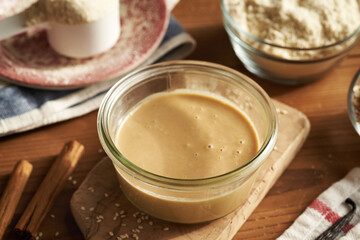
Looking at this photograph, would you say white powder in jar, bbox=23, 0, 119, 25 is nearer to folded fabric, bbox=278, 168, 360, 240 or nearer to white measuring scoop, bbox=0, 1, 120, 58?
white measuring scoop, bbox=0, 1, 120, 58

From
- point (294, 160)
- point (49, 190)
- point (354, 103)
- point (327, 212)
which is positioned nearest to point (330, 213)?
point (327, 212)

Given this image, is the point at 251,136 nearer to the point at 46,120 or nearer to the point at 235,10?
the point at 235,10

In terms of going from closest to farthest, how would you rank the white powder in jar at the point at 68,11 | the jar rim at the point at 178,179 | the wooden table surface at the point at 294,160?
the jar rim at the point at 178,179
the wooden table surface at the point at 294,160
the white powder in jar at the point at 68,11

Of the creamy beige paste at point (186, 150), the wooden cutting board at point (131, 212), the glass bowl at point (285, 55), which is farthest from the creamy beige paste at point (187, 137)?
the glass bowl at point (285, 55)

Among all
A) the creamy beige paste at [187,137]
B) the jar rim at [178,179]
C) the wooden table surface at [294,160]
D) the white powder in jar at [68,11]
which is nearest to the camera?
the jar rim at [178,179]

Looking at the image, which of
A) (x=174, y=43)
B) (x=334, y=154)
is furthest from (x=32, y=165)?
(x=334, y=154)

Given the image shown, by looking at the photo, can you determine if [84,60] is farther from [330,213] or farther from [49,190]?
[330,213]

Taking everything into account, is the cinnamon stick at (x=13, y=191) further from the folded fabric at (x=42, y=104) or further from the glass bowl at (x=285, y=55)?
the glass bowl at (x=285, y=55)
